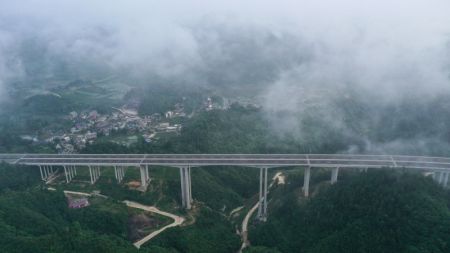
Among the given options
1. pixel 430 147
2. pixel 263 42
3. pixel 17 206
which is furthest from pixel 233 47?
pixel 17 206

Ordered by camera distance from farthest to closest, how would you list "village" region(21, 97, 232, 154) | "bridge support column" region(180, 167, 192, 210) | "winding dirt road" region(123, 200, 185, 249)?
"village" region(21, 97, 232, 154) < "bridge support column" region(180, 167, 192, 210) < "winding dirt road" region(123, 200, 185, 249)

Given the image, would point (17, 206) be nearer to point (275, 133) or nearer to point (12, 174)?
point (12, 174)

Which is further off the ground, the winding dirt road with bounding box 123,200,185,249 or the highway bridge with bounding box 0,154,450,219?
the highway bridge with bounding box 0,154,450,219

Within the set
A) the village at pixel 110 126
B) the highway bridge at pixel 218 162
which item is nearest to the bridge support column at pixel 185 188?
the highway bridge at pixel 218 162

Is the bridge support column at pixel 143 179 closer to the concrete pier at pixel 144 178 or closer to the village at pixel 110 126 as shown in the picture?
the concrete pier at pixel 144 178

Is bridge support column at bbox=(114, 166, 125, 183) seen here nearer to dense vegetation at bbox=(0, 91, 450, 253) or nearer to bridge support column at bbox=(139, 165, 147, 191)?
dense vegetation at bbox=(0, 91, 450, 253)

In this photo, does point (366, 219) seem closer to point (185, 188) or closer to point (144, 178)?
point (185, 188)

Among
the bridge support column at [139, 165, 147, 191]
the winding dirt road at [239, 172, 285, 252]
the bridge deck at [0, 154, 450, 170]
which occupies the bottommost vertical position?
the winding dirt road at [239, 172, 285, 252]

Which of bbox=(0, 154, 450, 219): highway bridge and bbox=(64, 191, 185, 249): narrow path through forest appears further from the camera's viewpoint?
bbox=(0, 154, 450, 219): highway bridge

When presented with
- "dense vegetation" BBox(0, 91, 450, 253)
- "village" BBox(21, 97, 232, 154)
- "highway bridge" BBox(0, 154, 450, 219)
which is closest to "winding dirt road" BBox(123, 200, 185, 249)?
"dense vegetation" BBox(0, 91, 450, 253)
